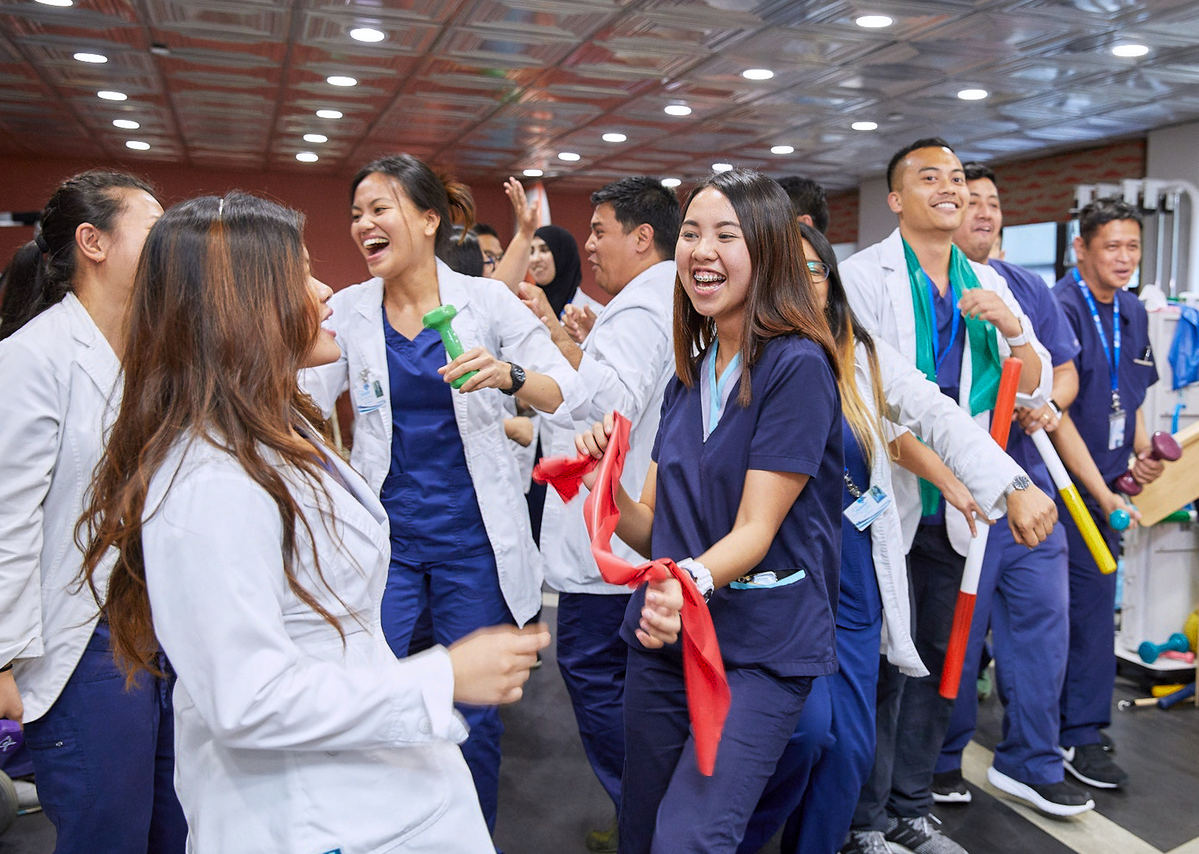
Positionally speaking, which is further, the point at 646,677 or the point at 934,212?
the point at 934,212

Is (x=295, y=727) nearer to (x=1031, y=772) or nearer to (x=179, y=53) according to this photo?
(x=1031, y=772)

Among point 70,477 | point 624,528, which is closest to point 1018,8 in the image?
point 624,528

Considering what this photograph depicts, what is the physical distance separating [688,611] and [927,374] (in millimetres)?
1498

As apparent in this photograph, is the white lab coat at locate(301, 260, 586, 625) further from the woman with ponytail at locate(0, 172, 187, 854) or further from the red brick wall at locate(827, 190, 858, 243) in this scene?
the red brick wall at locate(827, 190, 858, 243)

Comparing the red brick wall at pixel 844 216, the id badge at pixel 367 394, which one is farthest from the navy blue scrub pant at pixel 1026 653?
the red brick wall at pixel 844 216

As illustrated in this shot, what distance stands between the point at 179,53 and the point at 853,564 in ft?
21.0

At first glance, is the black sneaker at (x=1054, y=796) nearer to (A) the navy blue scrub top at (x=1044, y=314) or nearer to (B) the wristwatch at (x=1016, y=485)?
(A) the navy blue scrub top at (x=1044, y=314)

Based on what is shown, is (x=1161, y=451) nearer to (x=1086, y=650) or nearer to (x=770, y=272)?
(x=1086, y=650)

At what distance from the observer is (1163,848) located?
2965 millimetres

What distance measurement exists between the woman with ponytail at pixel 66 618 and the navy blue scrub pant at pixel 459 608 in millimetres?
674

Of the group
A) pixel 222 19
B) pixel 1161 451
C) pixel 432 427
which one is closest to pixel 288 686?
pixel 432 427

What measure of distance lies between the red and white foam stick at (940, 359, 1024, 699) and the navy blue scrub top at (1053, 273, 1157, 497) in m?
1.05

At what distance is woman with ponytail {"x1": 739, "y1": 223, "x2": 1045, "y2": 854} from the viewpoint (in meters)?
2.36

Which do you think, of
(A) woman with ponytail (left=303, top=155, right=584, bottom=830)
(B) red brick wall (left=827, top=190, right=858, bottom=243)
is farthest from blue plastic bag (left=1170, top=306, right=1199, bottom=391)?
(B) red brick wall (left=827, top=190, right=858, bottom=243)
